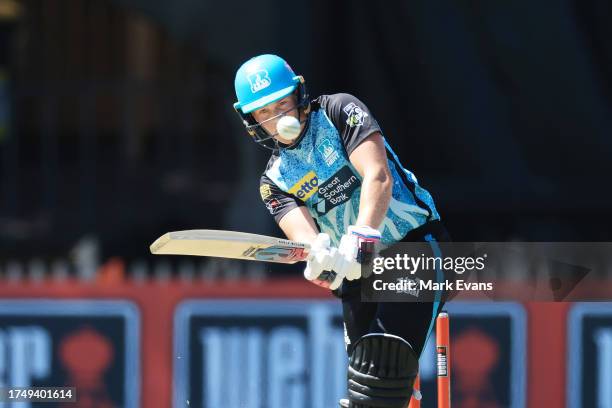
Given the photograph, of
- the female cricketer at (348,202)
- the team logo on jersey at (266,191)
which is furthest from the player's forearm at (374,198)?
the team logo on jersey at (266,191)

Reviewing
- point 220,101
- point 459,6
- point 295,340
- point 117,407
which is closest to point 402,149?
point 459,6

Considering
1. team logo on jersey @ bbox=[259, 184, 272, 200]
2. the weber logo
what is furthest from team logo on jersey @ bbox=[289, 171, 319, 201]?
the weber logo

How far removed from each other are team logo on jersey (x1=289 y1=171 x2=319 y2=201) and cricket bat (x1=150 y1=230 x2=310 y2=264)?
12.3 inches

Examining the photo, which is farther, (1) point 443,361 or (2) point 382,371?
(1) point 443,361

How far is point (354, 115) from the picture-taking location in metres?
4.21

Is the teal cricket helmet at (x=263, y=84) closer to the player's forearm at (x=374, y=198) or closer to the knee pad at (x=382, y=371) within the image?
the player's forearm at (x=374, y=198)

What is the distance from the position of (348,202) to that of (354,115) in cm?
38

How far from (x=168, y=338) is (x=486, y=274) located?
2016 mm

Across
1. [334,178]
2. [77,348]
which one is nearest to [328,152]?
[334,178]

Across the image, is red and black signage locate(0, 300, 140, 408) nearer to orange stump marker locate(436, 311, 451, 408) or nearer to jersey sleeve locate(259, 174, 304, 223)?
jersey sleeve locate(259, 174, 304, 223)

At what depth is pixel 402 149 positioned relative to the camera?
25.2 feet

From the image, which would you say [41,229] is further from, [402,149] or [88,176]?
[402,149]

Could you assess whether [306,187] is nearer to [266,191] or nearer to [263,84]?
[266,191]

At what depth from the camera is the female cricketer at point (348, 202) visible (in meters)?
4.10
